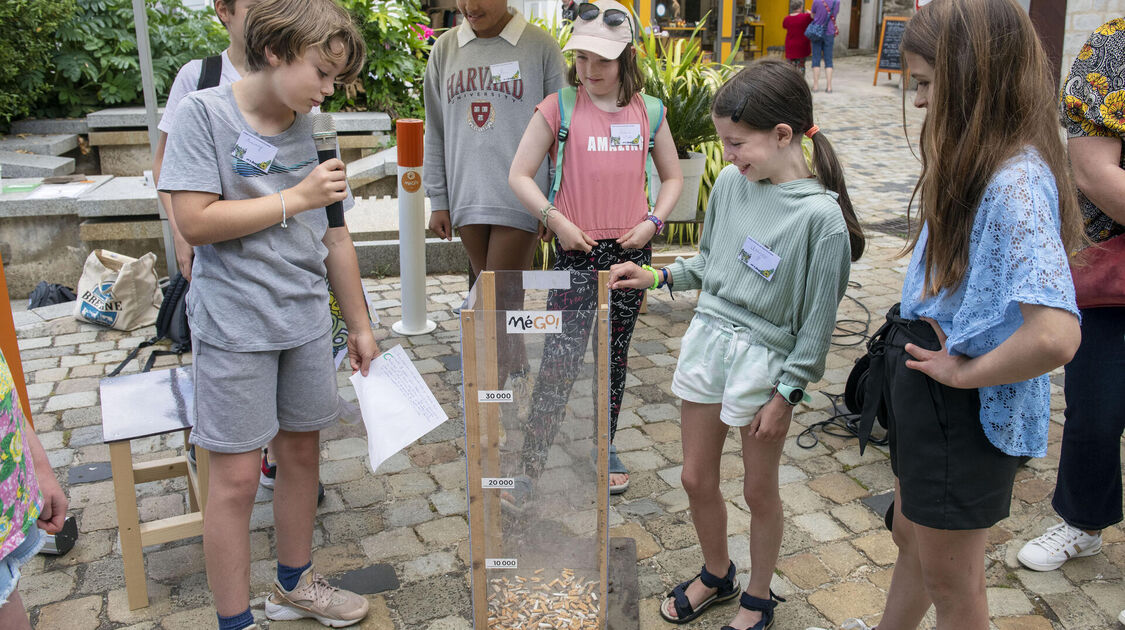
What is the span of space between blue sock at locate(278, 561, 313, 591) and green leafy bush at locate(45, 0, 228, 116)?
6909 mm

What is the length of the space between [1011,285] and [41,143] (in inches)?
333

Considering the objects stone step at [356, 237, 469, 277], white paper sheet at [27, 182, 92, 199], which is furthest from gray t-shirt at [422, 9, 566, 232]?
white paper sheet at [27, 182, 92, 199]

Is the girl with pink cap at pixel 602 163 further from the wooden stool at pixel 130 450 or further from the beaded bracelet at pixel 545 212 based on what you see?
the wooden stool at pixel 130 450

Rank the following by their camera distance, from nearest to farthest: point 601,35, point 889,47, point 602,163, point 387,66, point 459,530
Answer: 1. point 601,35
2. point 602,163
3. point 459,530
4. point 387,66
5. point 889,47

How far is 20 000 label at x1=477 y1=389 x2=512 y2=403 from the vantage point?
2352 millimetres

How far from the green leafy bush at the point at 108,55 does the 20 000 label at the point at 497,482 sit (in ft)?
23.9

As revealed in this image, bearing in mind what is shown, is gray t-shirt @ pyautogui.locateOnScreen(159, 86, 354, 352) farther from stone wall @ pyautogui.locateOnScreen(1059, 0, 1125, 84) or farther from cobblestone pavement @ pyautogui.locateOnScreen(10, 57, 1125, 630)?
stone wall @ pyautogui.locateOnScreen(1059, 0, 1125, 84)

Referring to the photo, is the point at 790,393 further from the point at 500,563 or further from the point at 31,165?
the point at 31,165

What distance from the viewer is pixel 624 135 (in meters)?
3.20

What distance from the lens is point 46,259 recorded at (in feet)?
20.8

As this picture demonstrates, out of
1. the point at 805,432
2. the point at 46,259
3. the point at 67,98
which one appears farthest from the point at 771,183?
the point at 67,98

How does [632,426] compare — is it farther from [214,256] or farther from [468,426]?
[214,256]

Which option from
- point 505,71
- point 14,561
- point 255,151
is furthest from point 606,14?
point 14,561

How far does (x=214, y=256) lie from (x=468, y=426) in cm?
Answer: 80
